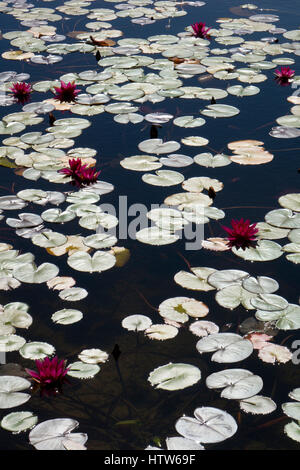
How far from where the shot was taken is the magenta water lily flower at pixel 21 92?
548cm

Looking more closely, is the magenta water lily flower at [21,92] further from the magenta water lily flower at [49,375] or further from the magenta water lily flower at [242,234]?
the magenta water lily flower at [49,375]

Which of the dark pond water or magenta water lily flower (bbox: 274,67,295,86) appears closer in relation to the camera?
the dark pond water

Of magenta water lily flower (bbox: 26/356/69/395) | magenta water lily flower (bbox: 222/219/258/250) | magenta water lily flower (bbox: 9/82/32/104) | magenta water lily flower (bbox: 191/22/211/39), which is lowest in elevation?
magenta water lily flower (bbox: 26/356/69/395)

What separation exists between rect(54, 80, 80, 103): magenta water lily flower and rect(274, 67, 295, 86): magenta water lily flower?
1.95 metres

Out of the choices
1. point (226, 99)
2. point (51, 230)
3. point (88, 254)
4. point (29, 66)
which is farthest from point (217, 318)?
point (29, 66)

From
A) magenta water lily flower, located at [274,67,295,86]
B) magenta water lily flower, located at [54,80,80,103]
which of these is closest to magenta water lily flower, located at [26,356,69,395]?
magenta water lily flower, located at [54,80,80,103]

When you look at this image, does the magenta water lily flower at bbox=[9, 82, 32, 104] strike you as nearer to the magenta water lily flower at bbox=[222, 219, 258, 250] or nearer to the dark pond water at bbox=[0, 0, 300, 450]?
the dark pond water at bbox=[0, 0, 300, 450]

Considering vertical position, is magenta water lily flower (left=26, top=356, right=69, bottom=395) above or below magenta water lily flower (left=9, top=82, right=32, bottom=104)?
below

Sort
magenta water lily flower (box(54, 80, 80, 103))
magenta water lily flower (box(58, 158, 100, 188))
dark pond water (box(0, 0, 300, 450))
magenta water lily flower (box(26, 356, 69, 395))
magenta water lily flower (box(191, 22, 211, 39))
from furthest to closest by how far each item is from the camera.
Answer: magenta water lily flower (box(191, 22, 211, 39)) → magenta water lily flower (box(54, 80, 80, 103)) → magenta water lily flower (box(58, 158, 100, 188)) → magenta water lily flower (box(26, 356, 69, 395)) → dark pond water (box(0, 0, 300, 450))

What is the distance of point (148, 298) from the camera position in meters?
3.22

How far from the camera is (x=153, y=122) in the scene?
16.4 ft

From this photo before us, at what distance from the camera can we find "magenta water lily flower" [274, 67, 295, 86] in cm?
Answer: 572

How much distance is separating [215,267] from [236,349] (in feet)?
2.33

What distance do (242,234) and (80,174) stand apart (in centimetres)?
130
